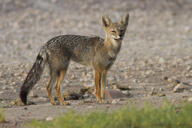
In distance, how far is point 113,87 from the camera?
10547 mm

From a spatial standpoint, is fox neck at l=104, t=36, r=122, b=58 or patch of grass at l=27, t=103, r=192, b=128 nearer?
patch of grass at l=27, t=103, r=192, b=128

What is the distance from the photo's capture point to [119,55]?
14273 millimetres

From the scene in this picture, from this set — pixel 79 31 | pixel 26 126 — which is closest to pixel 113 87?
pixel 26 126

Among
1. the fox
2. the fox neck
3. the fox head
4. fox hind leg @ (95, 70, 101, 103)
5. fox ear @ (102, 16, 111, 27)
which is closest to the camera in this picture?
the fox

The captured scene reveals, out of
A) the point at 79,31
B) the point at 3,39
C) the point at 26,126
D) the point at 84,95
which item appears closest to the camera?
the point at 26,126

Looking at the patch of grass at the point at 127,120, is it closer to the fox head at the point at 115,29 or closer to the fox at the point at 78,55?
the fox at the point at 78,55

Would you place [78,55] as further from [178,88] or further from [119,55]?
[119,55]

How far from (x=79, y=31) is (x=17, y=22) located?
204 cm

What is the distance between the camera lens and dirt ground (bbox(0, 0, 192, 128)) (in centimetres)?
880

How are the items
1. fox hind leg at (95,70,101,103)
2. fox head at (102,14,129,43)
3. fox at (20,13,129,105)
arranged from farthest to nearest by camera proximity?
fox hind leg at (95,70,101,103) → fox head at (102,14,129,43) → fox at (20,13,129,105)

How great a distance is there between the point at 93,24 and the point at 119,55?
4486 millimetres

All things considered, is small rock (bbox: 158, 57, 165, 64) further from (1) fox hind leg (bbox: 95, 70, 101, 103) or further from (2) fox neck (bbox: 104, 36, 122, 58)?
(1) fox hind leg (bbox: 95, 70, 101, 103)

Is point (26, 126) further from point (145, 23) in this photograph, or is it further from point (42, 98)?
point (145, 23)

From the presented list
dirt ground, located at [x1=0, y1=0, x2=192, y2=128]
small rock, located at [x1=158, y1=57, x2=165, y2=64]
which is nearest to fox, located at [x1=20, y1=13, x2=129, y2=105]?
dirt ground, located at [x1=0, y1=0, x2=192, y2=128]
